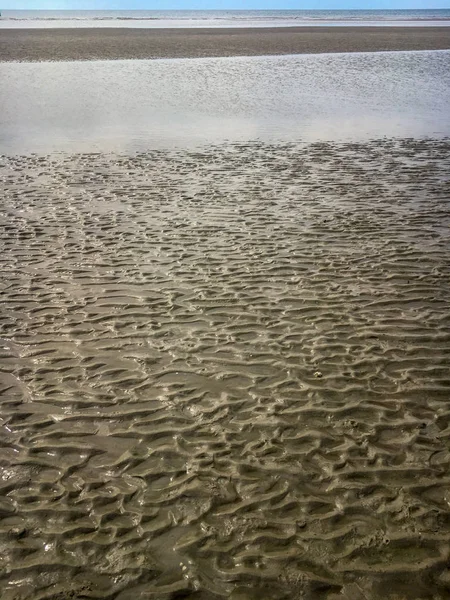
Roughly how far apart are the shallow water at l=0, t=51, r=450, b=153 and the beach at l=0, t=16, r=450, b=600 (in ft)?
7.12

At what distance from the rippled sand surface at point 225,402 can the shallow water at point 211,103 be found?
264 inches

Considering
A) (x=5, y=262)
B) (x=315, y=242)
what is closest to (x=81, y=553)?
(x=5, y=262)

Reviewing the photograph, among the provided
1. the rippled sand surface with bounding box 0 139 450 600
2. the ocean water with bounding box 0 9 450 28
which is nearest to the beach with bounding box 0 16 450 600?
the rippled sand surface with bounding box 0 139 450 600

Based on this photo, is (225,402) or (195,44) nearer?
(225,402)

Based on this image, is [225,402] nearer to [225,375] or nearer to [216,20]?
[225,375]

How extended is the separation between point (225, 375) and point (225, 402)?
1.48ft

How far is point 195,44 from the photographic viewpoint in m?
44.7

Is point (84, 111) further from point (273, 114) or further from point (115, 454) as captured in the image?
point (115, 454)

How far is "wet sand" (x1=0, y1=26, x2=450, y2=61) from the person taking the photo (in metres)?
38.1

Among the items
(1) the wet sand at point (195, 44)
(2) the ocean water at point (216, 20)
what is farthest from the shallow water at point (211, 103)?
(2) the ocean water at point (216, 20)

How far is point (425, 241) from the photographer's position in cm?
911

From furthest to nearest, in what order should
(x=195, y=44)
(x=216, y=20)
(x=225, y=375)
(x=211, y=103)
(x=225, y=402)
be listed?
(x=216, y=20) < (x=195, y=44) < (x=211, y=103) < (x=225, y=375) < (x=225, y=402)

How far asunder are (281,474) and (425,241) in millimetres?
5639

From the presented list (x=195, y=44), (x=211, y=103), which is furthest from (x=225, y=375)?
(x=195, y=44)
